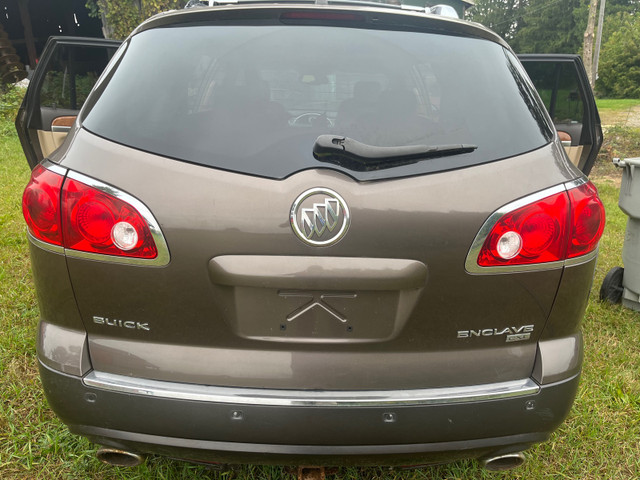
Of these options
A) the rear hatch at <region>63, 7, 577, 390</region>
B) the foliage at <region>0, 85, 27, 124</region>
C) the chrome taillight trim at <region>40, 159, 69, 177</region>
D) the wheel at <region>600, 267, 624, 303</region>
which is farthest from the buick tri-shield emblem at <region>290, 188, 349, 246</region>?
the foliage at <region>0, 85, 27, 124</region>

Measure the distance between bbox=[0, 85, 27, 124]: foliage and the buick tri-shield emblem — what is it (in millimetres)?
14029

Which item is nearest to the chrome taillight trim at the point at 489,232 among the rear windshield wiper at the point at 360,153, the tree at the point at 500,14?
the rear windshield wiper at the point at 360,153

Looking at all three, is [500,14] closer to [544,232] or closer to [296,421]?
[544,232]

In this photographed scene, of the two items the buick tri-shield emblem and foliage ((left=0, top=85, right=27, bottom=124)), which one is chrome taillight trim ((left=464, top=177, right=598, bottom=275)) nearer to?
the buick tri-shield emblem

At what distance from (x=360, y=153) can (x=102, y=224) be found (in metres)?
0.74

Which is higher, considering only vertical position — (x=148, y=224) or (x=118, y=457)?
(x=148, y=224)

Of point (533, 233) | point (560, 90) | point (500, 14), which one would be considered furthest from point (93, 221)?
point (500, 14)

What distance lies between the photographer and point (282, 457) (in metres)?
1.55

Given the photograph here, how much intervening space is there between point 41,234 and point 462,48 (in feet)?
4.73

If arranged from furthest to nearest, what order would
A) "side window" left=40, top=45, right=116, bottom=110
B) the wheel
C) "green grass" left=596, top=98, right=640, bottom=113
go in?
"green grass" left=596, top=98, right=640, bottom=113, the wheel, "side window" left=40, top=45, right=116, bottom=110

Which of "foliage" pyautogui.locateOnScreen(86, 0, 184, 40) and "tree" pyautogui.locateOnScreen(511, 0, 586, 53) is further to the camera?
"tree" pyautogui.locateOnScreen(511, 0, 586, 53)

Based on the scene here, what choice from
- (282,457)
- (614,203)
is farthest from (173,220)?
(614,203)

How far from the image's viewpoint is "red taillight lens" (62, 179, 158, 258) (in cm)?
146

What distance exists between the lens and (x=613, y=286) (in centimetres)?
405
